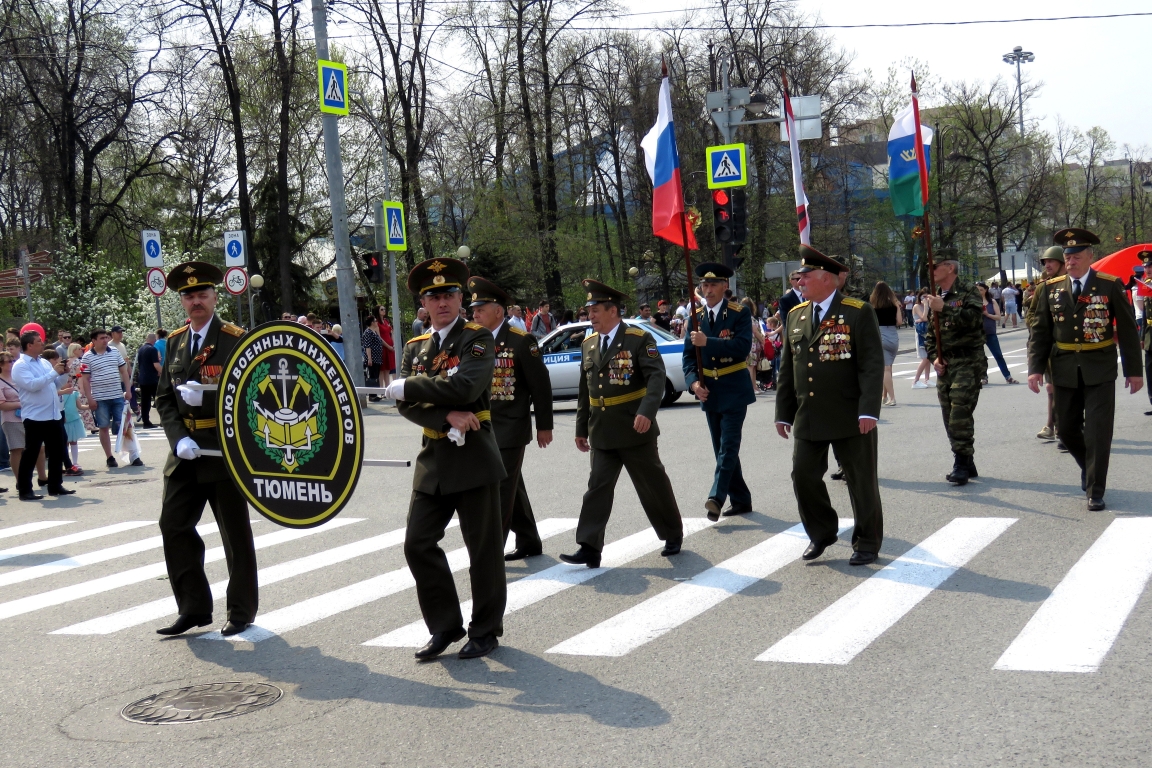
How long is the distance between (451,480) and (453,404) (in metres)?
0.38

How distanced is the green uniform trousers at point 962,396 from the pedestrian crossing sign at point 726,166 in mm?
10408

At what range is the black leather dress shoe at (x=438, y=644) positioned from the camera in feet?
18.7

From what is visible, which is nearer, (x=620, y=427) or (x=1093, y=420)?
(x=620, y=427)

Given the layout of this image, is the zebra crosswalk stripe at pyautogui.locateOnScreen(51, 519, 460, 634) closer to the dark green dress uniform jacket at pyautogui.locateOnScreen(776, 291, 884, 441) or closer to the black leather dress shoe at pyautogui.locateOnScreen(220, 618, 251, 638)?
the black leather dress shoe at pyautogui.locateOnScreen(220, 618, 251, 638)

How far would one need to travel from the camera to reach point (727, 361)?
916cm

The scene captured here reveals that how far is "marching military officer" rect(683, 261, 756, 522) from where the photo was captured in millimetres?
9039

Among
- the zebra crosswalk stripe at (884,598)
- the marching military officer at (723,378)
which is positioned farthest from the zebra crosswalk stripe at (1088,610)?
the marching military officer at (723,378)

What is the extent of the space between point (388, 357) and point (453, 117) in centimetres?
1648

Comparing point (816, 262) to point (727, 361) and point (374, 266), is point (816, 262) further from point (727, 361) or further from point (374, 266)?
point (374, 266)

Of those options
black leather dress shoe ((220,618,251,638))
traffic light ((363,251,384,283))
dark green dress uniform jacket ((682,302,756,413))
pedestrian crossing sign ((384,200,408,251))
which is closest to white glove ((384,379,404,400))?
black leather dress shoe ((220,618,251,638))

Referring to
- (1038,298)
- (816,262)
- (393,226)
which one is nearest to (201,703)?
(816,262)

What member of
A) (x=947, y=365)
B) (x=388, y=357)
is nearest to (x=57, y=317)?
(x=388, y=357)

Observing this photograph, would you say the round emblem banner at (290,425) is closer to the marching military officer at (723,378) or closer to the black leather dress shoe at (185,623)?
the black leather dress shoe at (185,623)

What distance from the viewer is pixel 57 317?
111ft
